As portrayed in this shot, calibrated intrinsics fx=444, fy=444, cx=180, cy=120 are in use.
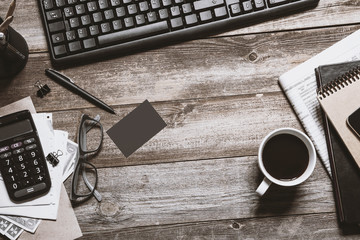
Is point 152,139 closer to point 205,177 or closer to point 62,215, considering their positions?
point 205,177

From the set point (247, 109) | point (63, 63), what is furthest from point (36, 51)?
point (247, 109)

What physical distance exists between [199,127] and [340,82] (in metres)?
0.30

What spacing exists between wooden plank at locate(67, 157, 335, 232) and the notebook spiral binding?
0.52 feet

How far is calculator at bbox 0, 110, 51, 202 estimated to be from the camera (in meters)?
0.90

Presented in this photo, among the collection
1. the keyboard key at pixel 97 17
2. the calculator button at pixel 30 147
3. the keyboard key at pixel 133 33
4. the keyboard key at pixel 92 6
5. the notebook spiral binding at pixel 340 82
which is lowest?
the notebook spiral binding at pixel 340 82

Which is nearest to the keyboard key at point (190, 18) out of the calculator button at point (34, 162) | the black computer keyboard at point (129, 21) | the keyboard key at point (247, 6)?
the black computer keyboard at point (129, 21)

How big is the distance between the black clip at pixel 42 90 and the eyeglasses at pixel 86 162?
10 cm

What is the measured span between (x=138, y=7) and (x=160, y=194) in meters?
0.39

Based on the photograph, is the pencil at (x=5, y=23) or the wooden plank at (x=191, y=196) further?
the wooden plank at (x=191, y=196)

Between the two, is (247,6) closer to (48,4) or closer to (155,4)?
(155,4)

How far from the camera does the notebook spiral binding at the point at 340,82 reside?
0.90m

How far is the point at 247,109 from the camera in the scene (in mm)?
942

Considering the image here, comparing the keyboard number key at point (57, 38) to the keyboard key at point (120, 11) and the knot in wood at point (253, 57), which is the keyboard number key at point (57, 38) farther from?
the knot in wood at point (253, 57)

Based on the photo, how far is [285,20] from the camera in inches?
37.4
